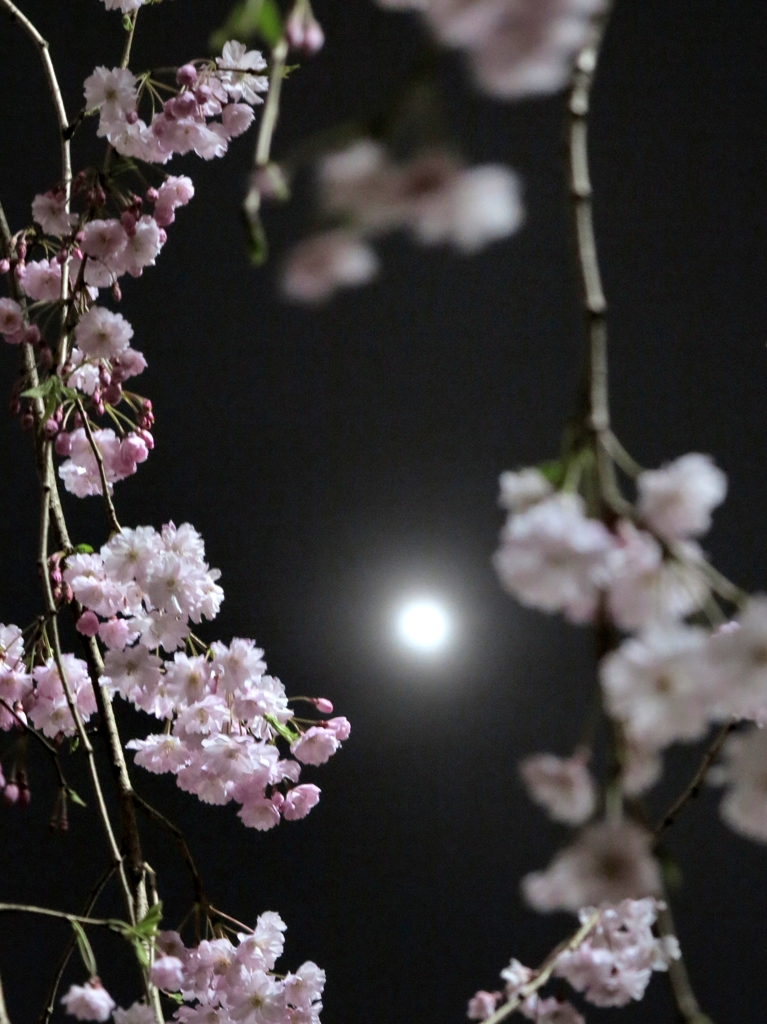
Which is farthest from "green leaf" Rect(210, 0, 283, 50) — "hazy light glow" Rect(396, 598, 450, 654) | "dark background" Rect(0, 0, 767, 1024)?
"hazy light glow" Rect(396, 598, 450, 654)

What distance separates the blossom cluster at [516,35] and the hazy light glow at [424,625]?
195 cm

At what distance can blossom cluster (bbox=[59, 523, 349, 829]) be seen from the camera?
1202 mm

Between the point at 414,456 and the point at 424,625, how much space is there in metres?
0.36

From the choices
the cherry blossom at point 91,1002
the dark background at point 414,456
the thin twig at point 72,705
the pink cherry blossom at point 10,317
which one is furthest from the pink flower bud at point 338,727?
the dark background at point 414,456

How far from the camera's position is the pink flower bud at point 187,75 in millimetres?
1267

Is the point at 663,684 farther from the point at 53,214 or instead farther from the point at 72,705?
the point at 53,214

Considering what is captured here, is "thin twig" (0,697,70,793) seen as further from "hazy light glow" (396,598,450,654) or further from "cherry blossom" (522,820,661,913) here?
"hazy light glow" (396,598,450,654)

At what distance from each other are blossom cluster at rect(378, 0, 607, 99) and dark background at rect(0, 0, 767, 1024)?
5.90 feet

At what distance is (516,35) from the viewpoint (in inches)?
22.9

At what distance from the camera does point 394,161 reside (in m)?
0.60

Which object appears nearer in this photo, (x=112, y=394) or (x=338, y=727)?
(x=112, y=394)

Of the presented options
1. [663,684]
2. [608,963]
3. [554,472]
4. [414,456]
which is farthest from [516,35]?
[414,456]

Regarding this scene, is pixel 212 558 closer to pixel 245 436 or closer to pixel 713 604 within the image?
pixel 245 436

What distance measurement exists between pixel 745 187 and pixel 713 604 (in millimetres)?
2122
